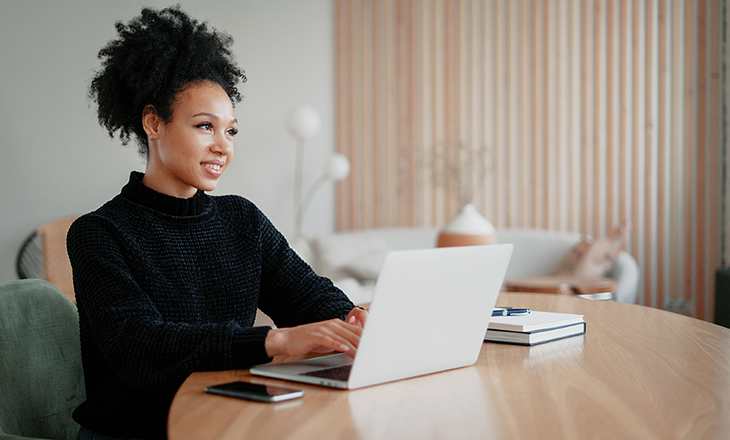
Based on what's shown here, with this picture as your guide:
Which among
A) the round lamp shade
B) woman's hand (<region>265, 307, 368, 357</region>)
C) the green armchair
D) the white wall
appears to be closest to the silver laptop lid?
woman's hand (<region>265, 307, 368, 357</region>)

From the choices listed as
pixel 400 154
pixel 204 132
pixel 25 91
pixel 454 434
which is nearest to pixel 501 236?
pixel 400 154

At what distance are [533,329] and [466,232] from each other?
1978mm

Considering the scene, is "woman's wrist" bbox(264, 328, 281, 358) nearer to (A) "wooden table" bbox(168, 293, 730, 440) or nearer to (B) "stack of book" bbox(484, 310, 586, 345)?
(A) "wooden table" bbox(168, 293, 730, 440)

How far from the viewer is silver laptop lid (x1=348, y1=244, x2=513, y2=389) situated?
898 mm

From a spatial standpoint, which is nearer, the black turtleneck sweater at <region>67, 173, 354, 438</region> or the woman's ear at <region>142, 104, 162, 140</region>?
the black turtleneck sweater at <region>67, 173, 354, 438</region>

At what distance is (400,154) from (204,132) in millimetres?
3913

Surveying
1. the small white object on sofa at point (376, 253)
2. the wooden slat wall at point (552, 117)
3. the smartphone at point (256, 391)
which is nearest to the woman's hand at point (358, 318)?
the smartphone at point (256, 391)

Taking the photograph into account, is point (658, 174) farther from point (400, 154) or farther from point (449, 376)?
point (449, 376)

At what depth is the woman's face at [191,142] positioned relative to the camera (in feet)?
4.49

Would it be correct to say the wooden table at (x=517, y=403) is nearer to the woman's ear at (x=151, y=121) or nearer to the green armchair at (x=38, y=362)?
the green armchair at (x=38, y=362)

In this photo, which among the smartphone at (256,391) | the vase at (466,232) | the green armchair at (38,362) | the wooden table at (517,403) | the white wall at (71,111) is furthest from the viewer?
the white wall at (71,111)

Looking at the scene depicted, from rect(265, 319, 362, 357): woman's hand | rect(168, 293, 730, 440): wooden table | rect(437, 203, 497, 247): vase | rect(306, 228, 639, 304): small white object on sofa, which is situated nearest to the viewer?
rect(168, 293, 730, 440): wooden table

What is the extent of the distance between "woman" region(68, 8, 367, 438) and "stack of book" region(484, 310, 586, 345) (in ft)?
0.90

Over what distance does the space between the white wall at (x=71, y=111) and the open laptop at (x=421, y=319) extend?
113 inches
